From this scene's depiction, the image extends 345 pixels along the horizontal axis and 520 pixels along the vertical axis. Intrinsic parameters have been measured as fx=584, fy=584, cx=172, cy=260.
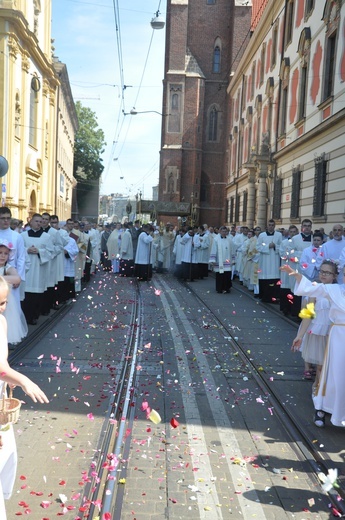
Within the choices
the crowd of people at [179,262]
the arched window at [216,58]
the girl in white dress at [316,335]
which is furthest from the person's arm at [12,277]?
the arched window at [216,58]

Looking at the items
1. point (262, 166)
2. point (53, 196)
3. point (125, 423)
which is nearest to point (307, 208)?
point (262, 166)

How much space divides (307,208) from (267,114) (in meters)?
10.4

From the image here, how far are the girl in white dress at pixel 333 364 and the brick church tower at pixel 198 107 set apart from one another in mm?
43007

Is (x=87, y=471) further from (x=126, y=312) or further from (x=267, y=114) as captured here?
(x=267, y=114)

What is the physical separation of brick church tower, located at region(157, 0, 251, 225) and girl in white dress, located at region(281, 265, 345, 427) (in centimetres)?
4301

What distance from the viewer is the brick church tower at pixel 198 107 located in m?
49.1

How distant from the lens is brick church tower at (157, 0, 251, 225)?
4906 cm

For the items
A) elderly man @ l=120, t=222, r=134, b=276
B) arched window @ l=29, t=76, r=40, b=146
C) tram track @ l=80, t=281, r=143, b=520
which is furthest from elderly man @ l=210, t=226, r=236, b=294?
arched window @ l=29, t=76, r=40, b=146

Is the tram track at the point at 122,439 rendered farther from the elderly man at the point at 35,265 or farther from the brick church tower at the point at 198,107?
the brick church tower at the point at 198,107

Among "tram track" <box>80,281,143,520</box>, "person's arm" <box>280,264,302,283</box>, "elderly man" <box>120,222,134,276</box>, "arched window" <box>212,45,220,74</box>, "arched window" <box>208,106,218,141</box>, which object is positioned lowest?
"tram track" <box>80,281,143,520</box>

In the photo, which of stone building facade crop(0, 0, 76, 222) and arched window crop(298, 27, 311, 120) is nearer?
arched window crop(298, 27, 311, 120)

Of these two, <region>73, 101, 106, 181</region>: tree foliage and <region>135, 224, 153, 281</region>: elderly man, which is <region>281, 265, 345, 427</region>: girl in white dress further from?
<region>73, 101, 106, 181</region>: tree foliage

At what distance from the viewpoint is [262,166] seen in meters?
28.8

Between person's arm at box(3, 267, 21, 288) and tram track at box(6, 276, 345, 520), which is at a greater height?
person's arm at box(3, 267, 21, 288)
